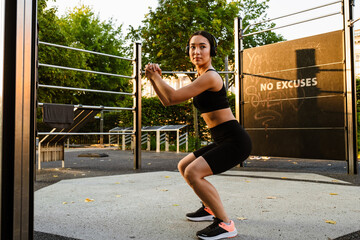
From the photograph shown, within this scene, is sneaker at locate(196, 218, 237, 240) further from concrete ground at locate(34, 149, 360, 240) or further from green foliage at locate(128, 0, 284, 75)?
green foliage at locate(128, 0, 284, 75)

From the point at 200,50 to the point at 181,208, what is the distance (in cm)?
146

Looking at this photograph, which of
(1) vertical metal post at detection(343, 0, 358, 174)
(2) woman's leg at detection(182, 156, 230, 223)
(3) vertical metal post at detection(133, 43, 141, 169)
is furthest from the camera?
(3) vertical metal post at detection(133, 43, 141, 169)

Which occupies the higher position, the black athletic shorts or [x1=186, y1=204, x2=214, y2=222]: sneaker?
the black athletic shorts

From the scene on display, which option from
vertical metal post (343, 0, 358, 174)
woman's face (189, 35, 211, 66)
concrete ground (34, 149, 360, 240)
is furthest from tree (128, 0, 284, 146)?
woman's face (189, 35, 211, 66)

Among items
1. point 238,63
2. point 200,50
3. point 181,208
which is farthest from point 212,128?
point 238,63

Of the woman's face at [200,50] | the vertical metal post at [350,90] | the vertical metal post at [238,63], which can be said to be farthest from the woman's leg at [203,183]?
the vertical metal post at [238,63]

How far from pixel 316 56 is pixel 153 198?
12.6 ft

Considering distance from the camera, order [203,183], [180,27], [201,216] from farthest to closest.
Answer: [180,27] → [201,216] → [203,183]

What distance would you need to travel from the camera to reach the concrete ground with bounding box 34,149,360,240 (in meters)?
2.30

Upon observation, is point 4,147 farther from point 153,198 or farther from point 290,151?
point 290,151

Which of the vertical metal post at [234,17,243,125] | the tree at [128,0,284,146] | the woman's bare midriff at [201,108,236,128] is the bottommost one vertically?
the woman's bare midriff at [201,108,236,128]

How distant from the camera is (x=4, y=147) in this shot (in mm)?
1281

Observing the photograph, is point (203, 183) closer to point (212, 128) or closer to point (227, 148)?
point (227, 148)

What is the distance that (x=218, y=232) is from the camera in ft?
7.12
